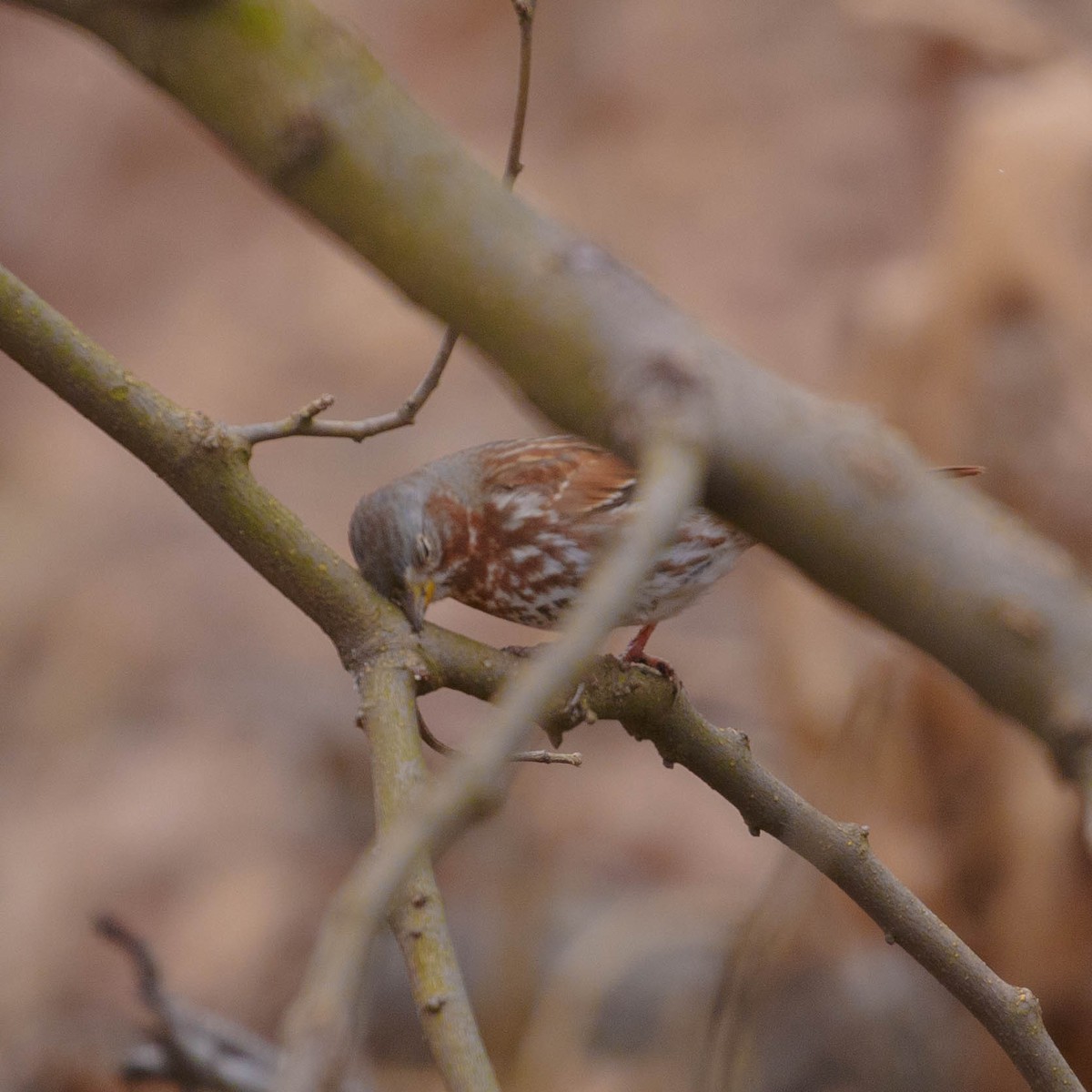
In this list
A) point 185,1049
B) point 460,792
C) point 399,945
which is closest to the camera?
Answer: point 460,792

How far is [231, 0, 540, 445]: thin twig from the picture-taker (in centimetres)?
205

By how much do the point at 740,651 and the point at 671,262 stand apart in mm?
2477

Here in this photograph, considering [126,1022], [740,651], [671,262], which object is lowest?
[126,1022]

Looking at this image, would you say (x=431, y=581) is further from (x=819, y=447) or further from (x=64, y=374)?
(x=819, y=447)

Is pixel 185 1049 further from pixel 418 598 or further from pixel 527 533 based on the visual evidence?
pixel 527 533

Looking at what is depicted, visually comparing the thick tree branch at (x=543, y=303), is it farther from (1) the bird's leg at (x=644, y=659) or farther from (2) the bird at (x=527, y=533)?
(2) the bird at (x=527, y=533)

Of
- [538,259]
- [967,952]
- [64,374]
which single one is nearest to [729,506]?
[538,259]

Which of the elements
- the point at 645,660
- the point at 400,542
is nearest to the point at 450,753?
the point at 645,660

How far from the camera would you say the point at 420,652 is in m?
2.00

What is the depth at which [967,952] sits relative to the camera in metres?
2.16

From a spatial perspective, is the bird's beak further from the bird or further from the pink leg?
the pink leg

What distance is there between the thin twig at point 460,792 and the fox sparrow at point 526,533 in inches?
74.9

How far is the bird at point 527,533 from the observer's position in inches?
120

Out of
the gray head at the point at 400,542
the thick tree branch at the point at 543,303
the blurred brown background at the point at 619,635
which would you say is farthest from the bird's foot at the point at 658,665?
the thick tree branch at the point at 543,303
